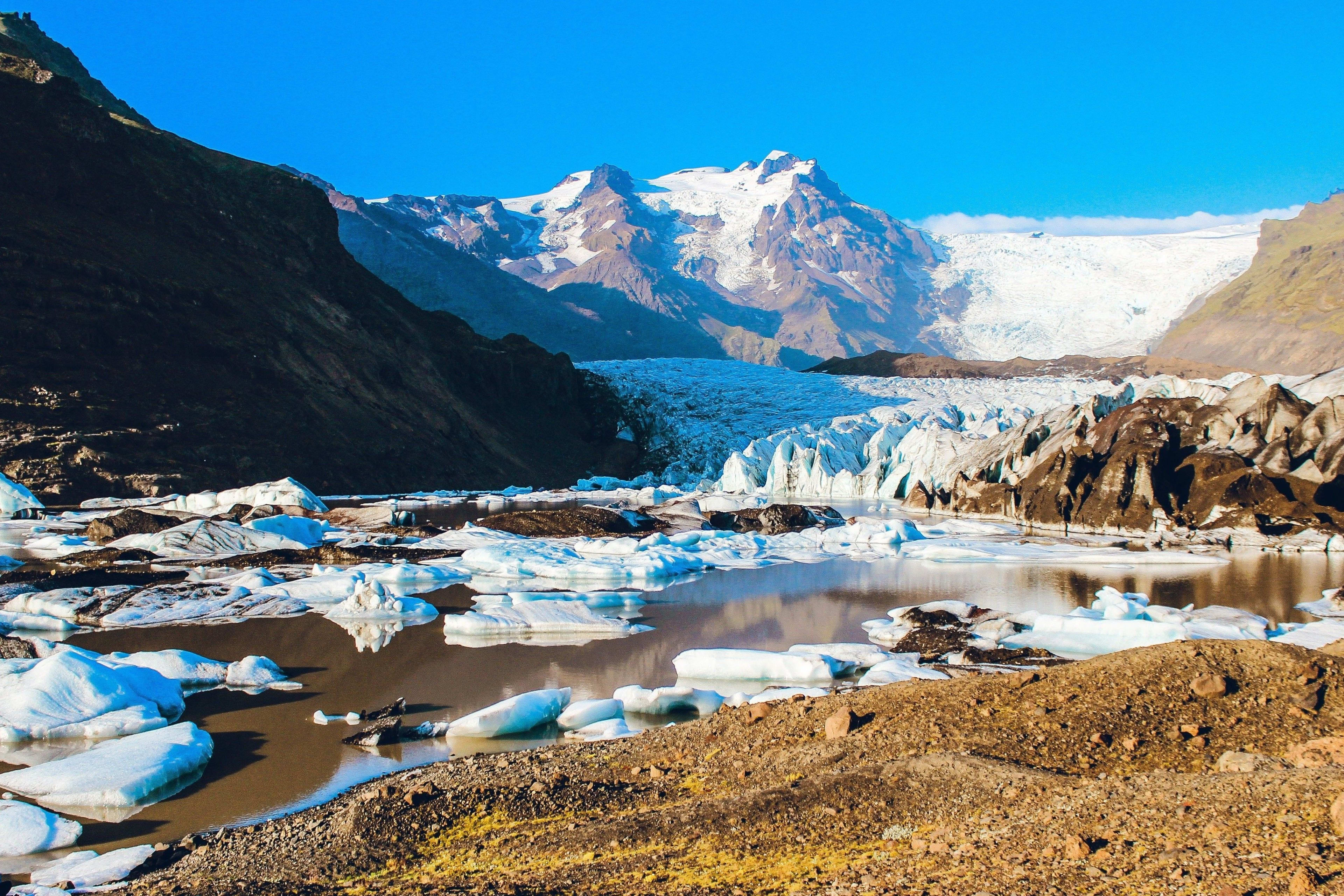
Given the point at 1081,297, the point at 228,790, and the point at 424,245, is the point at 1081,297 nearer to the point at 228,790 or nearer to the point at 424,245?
the point at 424,245

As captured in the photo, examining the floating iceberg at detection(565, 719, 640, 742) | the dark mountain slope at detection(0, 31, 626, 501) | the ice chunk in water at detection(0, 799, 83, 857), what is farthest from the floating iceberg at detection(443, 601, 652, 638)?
the dark mountain slope at detection(0, 31, 626, 501)

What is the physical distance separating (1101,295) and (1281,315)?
5930 centimetres

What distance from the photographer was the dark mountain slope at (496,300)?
12962 cm

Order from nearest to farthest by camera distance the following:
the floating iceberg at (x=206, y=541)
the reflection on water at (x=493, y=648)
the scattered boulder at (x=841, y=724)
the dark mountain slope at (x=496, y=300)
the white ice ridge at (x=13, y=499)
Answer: the scattered boulder at (x=841, y=724) → the reflection on water at (x=493, y=648) → the floating iceberg at (x=206, y=541) → the white ice ridge at (x=13, y=499) → the dark mountain slope at (x=496, y=300)

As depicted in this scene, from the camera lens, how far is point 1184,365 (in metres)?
74.8

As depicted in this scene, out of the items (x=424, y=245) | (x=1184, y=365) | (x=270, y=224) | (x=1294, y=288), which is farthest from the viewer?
(x=424, y=245)

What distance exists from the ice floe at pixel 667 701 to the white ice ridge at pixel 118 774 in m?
3.49

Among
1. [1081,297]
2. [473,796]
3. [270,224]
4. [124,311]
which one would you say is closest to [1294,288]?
[1081,297]

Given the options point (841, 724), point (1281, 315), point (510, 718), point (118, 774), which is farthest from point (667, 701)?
point (1281, 315)

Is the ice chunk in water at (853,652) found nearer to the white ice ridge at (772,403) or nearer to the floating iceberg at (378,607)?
the floating iceberg at (378,607)

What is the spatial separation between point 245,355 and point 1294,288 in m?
126

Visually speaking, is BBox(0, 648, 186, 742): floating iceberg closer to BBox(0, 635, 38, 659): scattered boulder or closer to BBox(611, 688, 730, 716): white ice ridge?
BBox(0, 635, 38, 659): scattered boulder

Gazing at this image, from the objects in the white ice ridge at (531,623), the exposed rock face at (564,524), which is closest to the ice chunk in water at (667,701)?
the white ice ridge at (531,623)

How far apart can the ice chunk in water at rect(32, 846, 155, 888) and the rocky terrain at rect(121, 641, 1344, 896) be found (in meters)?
0.21
